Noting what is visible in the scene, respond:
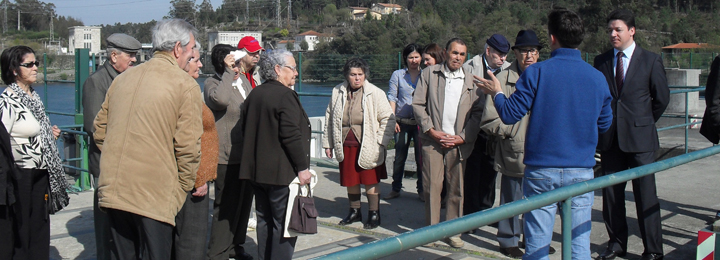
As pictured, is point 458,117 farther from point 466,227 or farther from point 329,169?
point 329,169

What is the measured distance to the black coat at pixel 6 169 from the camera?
3.50 m

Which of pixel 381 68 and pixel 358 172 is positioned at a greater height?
pixel 381 68

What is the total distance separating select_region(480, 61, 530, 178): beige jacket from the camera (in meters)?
4.55

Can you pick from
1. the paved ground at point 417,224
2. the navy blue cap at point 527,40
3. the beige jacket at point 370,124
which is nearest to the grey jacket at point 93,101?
the paved ground at point 417,224

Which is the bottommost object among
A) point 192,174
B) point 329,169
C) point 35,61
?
point 329,169

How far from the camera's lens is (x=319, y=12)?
536ft

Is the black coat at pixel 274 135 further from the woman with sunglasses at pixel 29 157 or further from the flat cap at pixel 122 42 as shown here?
the woman with sunglasses at pixel 29 157

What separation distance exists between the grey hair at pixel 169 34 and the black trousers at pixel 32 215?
4.85 feet

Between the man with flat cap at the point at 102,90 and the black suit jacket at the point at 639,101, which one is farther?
the black suit jacket at the point at 639,101

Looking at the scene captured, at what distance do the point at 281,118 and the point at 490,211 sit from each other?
208 centimetres

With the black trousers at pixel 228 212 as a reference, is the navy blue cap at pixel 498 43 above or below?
above

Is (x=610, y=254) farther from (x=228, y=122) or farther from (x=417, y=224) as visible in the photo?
(x=228, y=122)

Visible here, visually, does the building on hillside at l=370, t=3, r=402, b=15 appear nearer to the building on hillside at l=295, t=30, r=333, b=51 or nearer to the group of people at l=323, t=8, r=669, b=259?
the building on hillside at l=295, t=30, r=333, b=51

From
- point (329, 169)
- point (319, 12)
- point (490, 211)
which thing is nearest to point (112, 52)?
point (490, 211)
